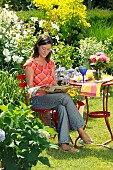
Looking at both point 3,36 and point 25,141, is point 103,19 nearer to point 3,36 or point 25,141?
point 3,36

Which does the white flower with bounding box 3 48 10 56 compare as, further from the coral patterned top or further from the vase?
the vase

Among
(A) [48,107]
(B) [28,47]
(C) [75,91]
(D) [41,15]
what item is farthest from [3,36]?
(D) [41,15]

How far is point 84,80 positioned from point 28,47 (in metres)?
1.57

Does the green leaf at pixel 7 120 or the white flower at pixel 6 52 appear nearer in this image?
the green leaf at pixel 7 120

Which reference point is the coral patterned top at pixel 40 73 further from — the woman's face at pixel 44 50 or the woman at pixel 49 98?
the woman's face at pixel 44 50

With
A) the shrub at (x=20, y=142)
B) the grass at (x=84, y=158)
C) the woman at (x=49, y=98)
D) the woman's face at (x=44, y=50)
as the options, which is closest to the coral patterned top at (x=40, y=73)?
the woman at (x=49, y=98)

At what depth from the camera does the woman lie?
5312mm

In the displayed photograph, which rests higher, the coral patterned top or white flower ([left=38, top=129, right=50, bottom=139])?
the coral patterned top

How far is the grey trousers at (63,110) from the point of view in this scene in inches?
209

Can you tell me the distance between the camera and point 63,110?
5312mm

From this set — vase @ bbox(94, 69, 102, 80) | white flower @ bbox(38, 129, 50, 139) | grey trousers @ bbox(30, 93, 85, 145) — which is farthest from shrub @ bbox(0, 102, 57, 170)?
vase @ bbox(94, 69, 102, 80)

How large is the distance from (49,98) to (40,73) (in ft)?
1.08

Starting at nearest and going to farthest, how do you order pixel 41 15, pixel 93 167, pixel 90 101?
pixel 93 167 → pixel 90 101 → pixel 41 15

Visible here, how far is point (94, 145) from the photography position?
18.4ft
